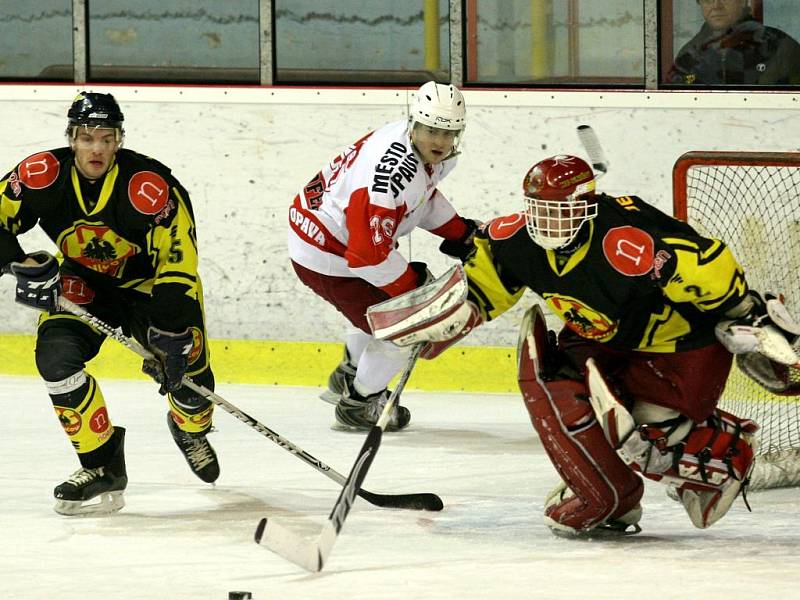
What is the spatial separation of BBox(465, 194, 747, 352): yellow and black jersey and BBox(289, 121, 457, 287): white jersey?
43.8 inches

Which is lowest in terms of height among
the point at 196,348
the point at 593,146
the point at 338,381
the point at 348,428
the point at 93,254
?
the point at 348,428

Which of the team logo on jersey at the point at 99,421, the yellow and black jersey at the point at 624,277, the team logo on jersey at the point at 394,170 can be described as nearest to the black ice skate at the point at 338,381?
the team logo on jersey at the point at 394,170

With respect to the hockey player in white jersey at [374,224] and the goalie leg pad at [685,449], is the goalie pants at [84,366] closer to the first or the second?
the hockey player in white jersey at [374,224]

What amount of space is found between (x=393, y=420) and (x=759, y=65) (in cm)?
201

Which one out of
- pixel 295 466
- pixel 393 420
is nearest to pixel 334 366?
pixel 393 420

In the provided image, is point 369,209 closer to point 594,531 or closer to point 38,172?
point 38,172

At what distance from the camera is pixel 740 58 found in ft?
19.2

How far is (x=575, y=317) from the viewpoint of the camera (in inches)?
135

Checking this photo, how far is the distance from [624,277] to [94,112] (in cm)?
132

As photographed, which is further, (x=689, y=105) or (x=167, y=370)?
(x=689, y=105)

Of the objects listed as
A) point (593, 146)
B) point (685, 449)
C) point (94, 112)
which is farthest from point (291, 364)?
point (685, 449)

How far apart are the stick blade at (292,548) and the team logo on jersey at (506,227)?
79 cm

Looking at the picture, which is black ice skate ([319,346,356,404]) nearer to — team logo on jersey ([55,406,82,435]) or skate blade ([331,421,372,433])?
skate blade ([331,421,372,433])

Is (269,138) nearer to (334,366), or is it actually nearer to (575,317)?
(334,366)
